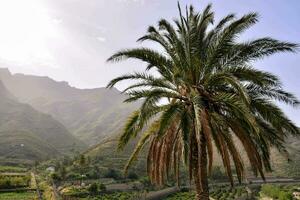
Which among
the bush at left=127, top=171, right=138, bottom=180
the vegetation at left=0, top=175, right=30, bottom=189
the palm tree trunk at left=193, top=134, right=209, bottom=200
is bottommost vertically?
the palm tree trunk at left=193, top=134, right=209, bottom=200

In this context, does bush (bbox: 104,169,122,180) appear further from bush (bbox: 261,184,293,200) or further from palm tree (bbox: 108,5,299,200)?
palm tree (bbox: 108,5,299,200)

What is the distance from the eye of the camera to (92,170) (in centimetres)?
10438

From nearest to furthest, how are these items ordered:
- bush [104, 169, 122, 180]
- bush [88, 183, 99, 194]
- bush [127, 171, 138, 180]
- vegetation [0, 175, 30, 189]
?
vegetation [0, 175, 30, 189], bush [88, 183, 99, 194], bush [104, 169, 122, 180], bush [127, 171, 138, 180]

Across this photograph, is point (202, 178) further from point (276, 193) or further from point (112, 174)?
point (112, 174)

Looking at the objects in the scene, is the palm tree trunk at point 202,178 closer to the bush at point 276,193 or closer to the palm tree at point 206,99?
the palm tree at point 206,99

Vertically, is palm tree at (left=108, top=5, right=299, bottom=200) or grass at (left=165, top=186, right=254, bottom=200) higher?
grass at (left=165, top=186, right=254, bottom=200)

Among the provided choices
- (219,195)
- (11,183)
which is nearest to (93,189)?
(11,183)

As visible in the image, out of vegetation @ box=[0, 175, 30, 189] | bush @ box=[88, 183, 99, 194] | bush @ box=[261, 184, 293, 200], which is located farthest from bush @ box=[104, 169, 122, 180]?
bush @ box=[261, 184, 293, 200]

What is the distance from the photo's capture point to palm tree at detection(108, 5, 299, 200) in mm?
11102

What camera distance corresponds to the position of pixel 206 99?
38.4 ft

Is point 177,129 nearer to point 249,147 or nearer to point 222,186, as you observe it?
point 249,147

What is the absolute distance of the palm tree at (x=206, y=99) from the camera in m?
11.1

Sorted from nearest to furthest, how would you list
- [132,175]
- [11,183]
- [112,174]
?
[11,183], [112,174], [132,175]

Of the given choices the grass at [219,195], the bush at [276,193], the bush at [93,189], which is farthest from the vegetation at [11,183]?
the bush at [276,193]
